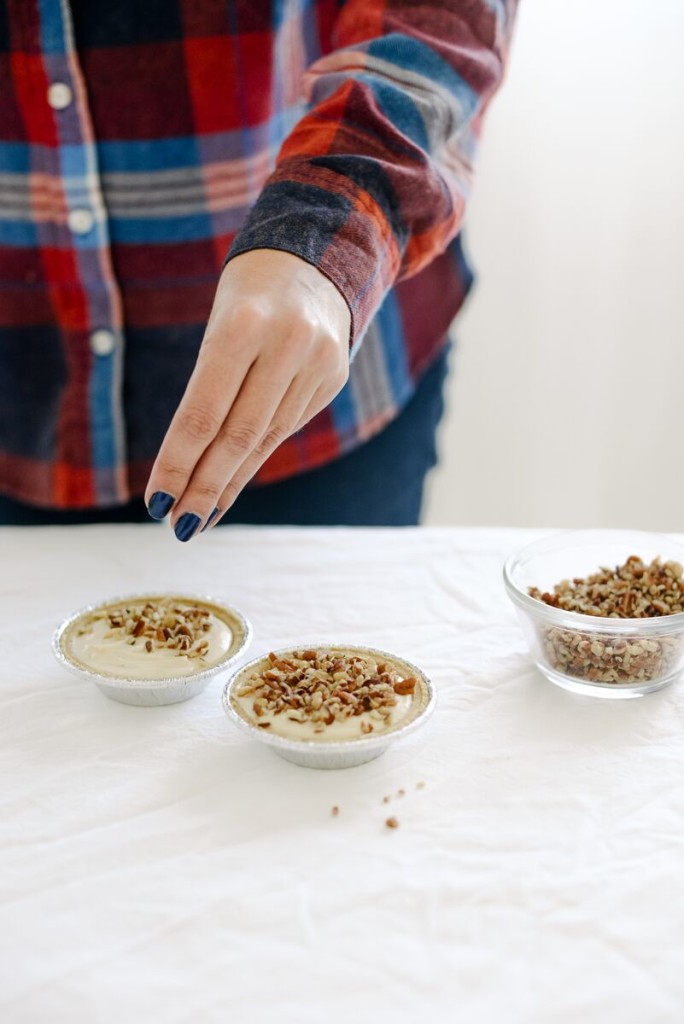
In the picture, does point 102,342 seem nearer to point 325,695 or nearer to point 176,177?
point 176,177

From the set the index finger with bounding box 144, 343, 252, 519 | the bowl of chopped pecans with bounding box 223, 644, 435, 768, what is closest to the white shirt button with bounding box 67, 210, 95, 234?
the index finger with bounding box 144, 343, 252, 519

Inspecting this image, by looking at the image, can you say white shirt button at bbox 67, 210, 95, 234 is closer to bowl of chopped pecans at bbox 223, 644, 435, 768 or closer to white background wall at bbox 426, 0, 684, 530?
bowl of chopped pecans at bbox 223, 644, 435, 768

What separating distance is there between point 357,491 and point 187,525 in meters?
0.55

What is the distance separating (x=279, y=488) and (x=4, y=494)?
0.35 metres

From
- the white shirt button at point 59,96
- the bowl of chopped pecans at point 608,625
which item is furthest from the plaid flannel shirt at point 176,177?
the bowl of chopped pecans at point 608,625

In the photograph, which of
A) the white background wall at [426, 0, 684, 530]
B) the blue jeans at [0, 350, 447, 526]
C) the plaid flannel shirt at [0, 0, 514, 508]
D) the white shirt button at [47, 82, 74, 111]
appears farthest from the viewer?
the white background wall at [426, 0, 684, 530]

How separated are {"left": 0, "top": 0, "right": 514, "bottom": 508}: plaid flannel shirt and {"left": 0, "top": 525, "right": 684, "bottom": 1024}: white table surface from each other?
332mm

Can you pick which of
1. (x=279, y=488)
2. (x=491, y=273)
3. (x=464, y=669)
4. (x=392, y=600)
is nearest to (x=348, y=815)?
(x=464, y=669)

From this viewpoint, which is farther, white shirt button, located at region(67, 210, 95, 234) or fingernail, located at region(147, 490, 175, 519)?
white shirt button, located at region(67, 210, 95, 234)

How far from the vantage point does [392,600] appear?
1.01 metres

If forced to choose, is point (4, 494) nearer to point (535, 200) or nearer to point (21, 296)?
point (21, 296)

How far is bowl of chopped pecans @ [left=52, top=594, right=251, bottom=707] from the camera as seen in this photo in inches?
32.2

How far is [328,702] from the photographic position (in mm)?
769

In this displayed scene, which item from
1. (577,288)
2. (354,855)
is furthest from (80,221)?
(577,288)
